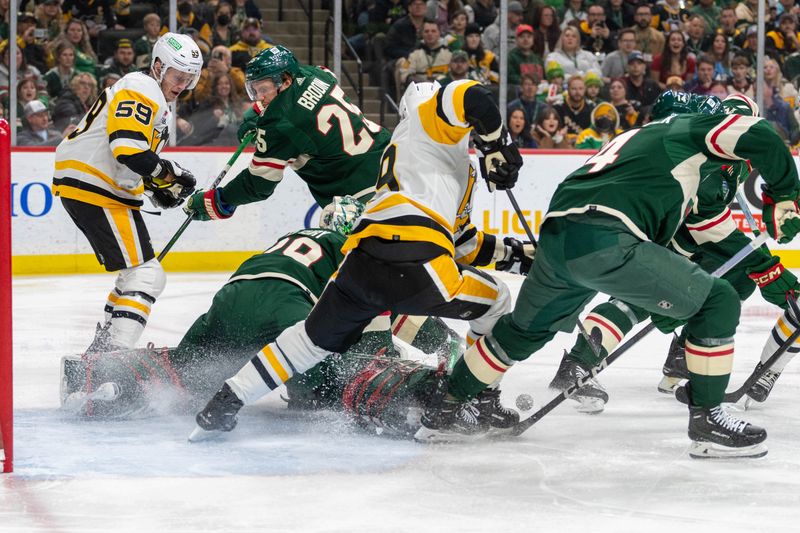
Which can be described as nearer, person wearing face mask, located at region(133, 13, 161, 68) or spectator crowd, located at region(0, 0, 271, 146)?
spectator crowd, located at region(0, 0, 271, 146)

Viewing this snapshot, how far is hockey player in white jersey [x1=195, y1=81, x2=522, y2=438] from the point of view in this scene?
3.49 metres

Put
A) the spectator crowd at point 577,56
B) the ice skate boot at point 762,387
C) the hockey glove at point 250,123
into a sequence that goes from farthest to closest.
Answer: the spectator crowd at point 577,56
the hockey glove at point 250,123
the ice skate boot at point 762,387

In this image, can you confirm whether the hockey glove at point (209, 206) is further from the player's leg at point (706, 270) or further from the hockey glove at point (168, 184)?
the player's leg at point (706, 270)

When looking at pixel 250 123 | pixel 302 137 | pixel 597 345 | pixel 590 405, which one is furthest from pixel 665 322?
pixel 250 123

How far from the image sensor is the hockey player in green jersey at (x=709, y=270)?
4258 mm

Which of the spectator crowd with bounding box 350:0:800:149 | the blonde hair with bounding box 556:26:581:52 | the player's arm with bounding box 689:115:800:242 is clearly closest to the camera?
the player's arm with bounding box 689:115:800:242

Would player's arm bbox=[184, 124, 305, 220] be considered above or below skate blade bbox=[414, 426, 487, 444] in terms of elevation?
above

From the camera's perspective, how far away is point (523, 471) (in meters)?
3.36

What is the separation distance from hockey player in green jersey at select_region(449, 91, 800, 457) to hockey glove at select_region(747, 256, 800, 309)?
0.79m

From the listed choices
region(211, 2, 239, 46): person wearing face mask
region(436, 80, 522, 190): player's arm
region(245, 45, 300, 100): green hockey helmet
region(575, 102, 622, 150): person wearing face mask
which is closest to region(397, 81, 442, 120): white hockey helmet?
region(436, 80, 522, 190): player's arm

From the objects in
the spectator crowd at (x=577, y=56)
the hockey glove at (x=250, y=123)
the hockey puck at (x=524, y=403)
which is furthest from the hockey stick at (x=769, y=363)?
the spectator crowd at (x=577, y=56)

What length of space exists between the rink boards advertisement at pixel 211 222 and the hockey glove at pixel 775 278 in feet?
13.1

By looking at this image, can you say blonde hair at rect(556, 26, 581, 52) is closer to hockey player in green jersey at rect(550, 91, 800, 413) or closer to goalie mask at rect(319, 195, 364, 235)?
hockey player in green jersey at rect(550, 91, 800, 413)

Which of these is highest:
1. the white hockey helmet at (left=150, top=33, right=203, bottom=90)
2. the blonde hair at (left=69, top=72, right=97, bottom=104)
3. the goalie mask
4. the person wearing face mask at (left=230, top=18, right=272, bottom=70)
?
the white hockey helmet at (left=150, top=33, right=203, bottom=90)
